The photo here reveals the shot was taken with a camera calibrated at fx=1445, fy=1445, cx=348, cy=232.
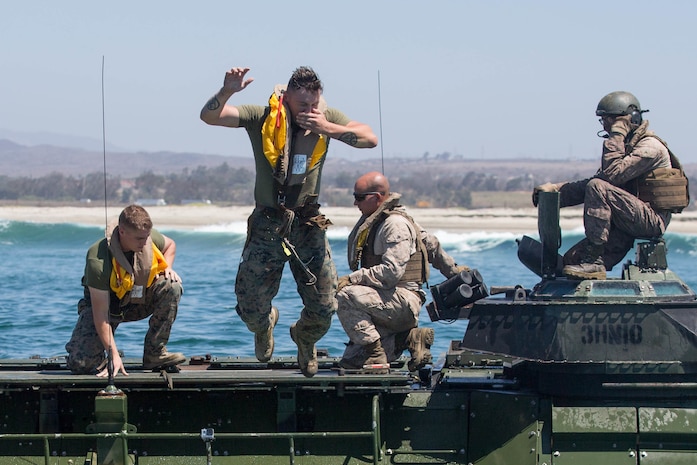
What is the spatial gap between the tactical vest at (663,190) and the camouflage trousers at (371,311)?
183 centimetres

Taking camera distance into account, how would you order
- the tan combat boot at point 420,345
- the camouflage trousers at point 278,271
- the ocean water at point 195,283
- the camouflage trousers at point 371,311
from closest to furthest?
the camouflage trousers at point 278,271 → the camouflage trousers at point 371,311 → the tan combat boot at point 420,345 → the ocean water at point 195,283

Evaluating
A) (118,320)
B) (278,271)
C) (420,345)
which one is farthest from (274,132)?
(420,345)

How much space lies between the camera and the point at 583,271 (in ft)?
32.3

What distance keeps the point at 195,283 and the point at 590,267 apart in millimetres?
21055

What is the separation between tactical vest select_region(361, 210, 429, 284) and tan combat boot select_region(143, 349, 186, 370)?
1.68 meters

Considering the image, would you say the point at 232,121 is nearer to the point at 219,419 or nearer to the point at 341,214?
the point at 219,419

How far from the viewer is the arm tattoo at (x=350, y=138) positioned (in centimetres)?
925

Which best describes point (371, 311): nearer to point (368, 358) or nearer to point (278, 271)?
point (368, 358)

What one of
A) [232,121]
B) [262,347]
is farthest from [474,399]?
[232,121]

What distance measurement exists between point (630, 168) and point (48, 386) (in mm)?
4300

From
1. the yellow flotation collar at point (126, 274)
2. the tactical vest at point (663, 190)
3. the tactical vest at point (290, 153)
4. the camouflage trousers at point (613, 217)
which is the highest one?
the tactical vest at point (290, 153)

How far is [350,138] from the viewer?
9258 millimetres

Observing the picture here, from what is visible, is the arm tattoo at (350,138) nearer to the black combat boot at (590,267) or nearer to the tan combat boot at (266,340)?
the tan combat boot at (266,340)

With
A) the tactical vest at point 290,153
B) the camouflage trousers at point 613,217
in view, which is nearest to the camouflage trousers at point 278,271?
the tactical vest at point 290,153
